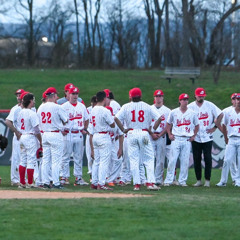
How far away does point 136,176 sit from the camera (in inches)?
563

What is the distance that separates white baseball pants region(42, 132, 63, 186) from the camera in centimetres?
1445

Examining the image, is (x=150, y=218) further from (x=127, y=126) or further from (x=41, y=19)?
(x=41, y=19)

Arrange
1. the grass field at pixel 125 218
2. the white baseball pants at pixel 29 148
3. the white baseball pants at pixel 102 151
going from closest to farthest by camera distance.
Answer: the grass field at pixel 125 218
the white baseball pants at pixel 102 151
the white baseball pants at pixel 29 148

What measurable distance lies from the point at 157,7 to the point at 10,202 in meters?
41.9

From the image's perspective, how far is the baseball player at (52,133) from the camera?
14391 millimetres

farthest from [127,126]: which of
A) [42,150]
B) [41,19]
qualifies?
[41,19]

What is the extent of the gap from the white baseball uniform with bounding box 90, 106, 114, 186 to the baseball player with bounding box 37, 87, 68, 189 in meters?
0.62

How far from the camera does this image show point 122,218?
10023 mm

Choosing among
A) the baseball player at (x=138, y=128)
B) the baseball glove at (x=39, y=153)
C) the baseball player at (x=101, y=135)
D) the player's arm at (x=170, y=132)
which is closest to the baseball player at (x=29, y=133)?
the baseball glove at (x=39, y=153)

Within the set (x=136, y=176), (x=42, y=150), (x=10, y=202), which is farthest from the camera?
(x=42, y=150)

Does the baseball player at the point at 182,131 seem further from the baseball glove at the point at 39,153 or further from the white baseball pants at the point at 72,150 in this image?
the baseball glove at the point at 39,153

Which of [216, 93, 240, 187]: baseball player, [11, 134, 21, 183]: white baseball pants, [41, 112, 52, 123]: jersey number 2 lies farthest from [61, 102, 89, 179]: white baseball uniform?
[216, 93, 240, 187]: baseball player

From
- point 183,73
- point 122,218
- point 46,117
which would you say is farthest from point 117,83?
point 122,218

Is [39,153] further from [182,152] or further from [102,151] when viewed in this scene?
[182,152]
